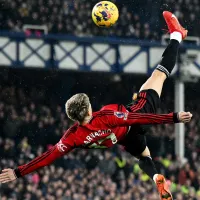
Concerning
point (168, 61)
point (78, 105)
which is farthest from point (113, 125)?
point (168, 61)

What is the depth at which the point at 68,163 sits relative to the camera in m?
19.6

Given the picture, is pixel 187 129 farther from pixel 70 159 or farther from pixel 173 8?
pixel 70 159

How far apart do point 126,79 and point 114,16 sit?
12795 millimetres

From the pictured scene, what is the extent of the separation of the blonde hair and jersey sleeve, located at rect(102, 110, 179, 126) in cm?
35

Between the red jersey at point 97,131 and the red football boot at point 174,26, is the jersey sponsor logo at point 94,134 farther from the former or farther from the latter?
the red football boot at point 174,26

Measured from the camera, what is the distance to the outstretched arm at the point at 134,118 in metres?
9.57

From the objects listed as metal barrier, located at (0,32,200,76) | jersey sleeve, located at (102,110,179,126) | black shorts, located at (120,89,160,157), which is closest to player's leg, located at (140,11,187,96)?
black shorts, located at (120,89,160,157)

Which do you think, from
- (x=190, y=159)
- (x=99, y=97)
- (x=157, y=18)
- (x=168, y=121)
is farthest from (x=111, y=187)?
(x=168, y=121)

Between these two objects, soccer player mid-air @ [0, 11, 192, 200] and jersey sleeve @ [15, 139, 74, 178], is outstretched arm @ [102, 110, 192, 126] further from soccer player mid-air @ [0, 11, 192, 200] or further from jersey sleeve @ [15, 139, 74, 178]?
jersey sleeve @ [15, 139, 74, 178]

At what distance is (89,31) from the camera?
23.6 m

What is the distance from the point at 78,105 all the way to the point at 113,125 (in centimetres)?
60

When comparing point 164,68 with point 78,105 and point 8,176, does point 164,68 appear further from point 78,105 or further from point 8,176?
point 8,176

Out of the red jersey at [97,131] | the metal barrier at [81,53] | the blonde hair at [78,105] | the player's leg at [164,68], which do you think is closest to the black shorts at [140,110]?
the player's leg at [164,68]

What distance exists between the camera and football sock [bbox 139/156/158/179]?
35.2ft
